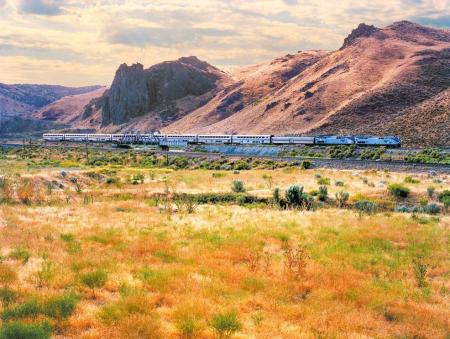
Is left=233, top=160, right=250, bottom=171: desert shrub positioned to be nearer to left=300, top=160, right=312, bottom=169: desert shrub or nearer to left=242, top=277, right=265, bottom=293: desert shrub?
left=300, top=160, right=312, bottom=169: desert shrub

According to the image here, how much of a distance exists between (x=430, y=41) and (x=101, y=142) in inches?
3971

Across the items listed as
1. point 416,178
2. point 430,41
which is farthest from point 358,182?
point 430,41

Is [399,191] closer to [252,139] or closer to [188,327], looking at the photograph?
[188,327]

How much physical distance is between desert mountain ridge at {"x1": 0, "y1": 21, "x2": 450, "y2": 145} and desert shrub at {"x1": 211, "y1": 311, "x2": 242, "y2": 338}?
66.3 metres

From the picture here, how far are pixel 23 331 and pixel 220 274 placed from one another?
4844mm

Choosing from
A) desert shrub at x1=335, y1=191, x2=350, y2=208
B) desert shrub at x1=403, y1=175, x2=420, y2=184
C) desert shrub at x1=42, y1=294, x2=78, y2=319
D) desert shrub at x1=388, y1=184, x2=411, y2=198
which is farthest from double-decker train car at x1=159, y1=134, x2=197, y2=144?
desert shrub at x1=42, y1=294, x2=78, y2=319

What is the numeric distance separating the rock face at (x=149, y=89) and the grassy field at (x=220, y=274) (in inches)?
5706

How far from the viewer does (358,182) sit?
35750 mm

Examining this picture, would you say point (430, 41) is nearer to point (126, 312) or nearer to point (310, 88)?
point (310, 88)

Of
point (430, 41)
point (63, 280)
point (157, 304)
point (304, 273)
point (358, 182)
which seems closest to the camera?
point (157, 304)

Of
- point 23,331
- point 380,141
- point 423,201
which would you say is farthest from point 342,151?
point 23,331

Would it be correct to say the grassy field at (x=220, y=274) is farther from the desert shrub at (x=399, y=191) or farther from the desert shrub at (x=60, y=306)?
the desert shrub at (x=399, y=191)

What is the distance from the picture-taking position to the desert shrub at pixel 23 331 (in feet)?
→ 23.5

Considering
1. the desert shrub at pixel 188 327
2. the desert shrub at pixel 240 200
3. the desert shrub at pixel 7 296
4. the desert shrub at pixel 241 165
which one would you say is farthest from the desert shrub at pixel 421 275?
the desert shrub at pixel 241 165
